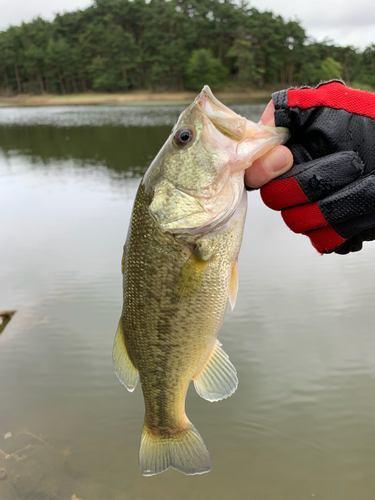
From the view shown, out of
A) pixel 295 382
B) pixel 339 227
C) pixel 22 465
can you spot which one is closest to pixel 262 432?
pixel 295 382

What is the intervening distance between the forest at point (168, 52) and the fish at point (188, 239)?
63080mm

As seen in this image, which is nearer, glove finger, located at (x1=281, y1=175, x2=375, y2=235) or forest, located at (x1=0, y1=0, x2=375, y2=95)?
glove finger, located at (x1=281, y1=175, x2=375, y2=235)

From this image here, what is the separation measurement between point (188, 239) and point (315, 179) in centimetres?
67

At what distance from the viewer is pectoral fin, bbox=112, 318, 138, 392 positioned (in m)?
2.15

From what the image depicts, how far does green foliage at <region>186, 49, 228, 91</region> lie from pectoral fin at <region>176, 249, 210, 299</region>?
6249 cm

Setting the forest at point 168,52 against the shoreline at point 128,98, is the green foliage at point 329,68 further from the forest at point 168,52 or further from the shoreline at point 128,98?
the shoreline at point 128,98

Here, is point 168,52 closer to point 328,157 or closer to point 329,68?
point 329,68

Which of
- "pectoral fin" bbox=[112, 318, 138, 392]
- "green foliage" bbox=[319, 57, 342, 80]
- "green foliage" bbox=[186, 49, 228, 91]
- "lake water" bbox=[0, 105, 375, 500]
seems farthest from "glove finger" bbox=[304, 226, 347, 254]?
"green foliage" bbox=[319, 57, 342, 80]

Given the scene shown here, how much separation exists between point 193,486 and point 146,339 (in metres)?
1.83

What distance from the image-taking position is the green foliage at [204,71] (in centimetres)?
5977

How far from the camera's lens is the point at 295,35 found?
2472 inches

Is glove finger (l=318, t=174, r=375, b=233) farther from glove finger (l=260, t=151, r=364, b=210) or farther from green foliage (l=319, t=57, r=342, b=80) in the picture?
green foliage (l=319, t=57, r=342, b=80)

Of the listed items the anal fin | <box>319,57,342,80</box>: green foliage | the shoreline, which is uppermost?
<box>319,57,342,80</box>: green foliage

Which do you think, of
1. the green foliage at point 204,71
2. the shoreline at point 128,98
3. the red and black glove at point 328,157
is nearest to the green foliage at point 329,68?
the shoreline at point 128,98
